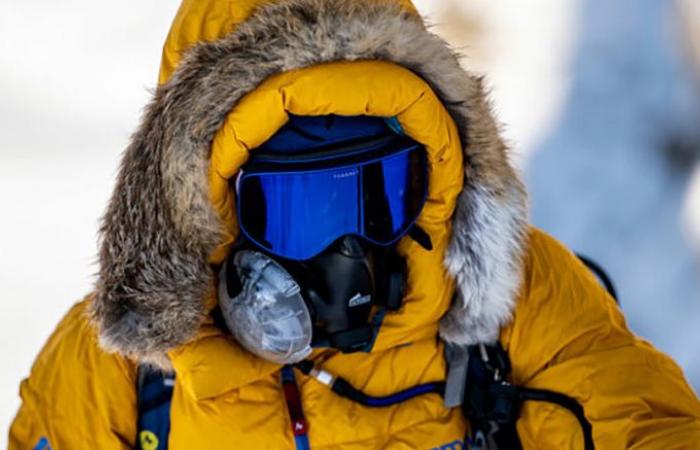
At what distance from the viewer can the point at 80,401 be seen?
1.37m

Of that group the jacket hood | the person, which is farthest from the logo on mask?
the jacket hood

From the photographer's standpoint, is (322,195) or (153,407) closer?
(322,195)

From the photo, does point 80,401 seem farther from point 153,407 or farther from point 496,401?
point 496,401

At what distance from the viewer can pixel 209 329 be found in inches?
53.1

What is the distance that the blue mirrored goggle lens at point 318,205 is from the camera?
1.29 meters

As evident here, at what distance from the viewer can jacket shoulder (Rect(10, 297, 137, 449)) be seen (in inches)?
53.3

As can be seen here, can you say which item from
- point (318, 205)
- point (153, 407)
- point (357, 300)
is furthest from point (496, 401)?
point (153, 407)

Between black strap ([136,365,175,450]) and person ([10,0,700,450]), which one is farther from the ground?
person ([10,0,700,450])

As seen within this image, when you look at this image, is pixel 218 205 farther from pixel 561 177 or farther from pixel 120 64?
pixel 561 177

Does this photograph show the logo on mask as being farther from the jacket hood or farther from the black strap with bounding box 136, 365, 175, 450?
the black strap with bounding box 136, 365, 175, 450

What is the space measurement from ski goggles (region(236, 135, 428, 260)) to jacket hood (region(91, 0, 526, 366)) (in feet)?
0.20

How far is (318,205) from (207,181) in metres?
0.15

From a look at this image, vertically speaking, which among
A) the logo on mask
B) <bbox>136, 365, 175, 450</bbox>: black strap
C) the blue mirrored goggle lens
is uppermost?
the blue mirrored goggle lens

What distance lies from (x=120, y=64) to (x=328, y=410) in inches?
38.1
